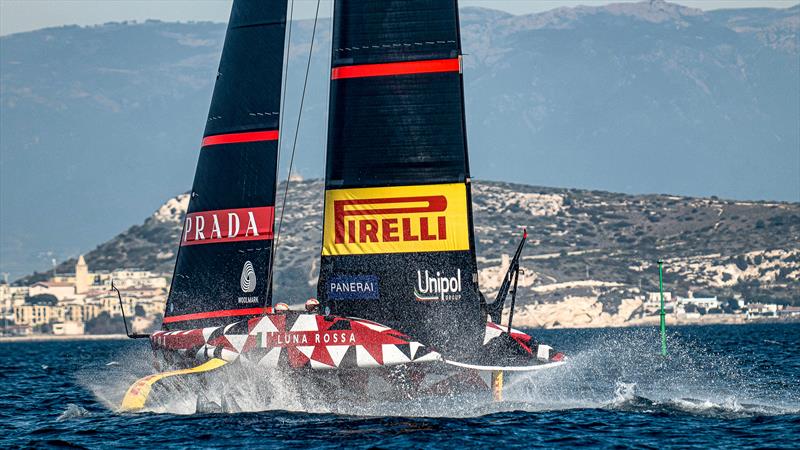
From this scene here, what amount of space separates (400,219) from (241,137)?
7.01 meters

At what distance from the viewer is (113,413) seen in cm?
3256

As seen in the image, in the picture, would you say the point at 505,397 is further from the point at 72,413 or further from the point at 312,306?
the point at 72,413

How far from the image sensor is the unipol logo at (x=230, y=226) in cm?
3491

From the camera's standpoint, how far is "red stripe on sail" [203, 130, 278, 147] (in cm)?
3525

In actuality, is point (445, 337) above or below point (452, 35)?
below

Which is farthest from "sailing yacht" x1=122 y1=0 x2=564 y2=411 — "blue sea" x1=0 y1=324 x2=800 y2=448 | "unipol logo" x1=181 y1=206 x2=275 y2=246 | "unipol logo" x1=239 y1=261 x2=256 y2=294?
"unipol logo" x1=181 y1=206 x2=275 y2=246

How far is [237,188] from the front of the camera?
35.5 m

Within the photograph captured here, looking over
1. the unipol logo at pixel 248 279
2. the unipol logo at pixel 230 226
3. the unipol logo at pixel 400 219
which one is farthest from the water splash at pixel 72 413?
the unipol logo at pixel 400 219

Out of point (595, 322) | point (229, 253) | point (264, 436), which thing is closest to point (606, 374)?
point (229, 253)

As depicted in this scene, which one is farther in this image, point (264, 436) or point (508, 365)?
point (508, 365)

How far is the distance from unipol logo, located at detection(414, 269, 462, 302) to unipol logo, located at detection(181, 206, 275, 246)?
236 inches

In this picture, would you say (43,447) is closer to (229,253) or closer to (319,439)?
(319,439)

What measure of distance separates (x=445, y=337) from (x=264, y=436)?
5.52 m

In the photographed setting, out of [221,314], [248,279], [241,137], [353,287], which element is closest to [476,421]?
[353,287]
